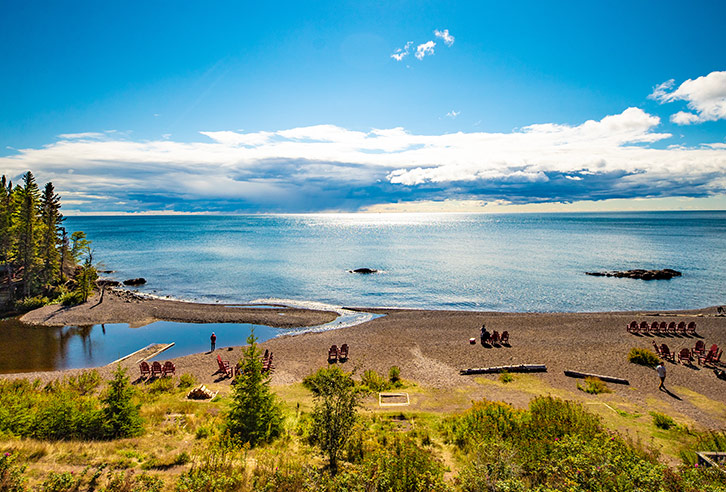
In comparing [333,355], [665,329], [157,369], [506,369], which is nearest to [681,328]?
[665,329]

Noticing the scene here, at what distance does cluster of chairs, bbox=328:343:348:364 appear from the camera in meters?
26.2

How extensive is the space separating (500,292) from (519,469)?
1902 inches

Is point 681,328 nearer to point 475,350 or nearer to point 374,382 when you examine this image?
point 475,350

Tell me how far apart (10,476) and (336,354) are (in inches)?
761

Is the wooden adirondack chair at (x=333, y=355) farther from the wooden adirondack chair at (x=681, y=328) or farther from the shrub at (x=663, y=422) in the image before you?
the wooden adirondack chair at (x=681, y=328)

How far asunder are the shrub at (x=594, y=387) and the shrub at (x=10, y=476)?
2232 cm

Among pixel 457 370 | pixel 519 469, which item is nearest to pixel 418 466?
pixel 519 469

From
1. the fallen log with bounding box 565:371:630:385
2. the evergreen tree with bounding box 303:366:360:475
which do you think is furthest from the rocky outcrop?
the evergreen tree with bounding box 303:366:360:475

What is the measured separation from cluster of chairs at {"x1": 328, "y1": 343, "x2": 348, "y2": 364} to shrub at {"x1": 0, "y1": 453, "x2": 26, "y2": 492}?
17901 millimetres

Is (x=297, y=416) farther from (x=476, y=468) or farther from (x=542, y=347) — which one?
(x=542, y=347)

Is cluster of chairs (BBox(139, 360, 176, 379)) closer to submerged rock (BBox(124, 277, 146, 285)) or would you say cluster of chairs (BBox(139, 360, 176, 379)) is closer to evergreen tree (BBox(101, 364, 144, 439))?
evergreen tree (BBox(101, 364, 144, 439))

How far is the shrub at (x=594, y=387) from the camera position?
754 inches

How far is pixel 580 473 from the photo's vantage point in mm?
8930

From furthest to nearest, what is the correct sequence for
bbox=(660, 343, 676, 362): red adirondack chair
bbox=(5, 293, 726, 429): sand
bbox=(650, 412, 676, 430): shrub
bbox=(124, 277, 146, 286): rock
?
bbox=(124, 277, 146, 286): rock → bbox=(660, 343, 676, 362): red adirondack chair → bbox=(5, 293, 726, 429): sand → bbox=(650, 412, 676, 430): shrub
